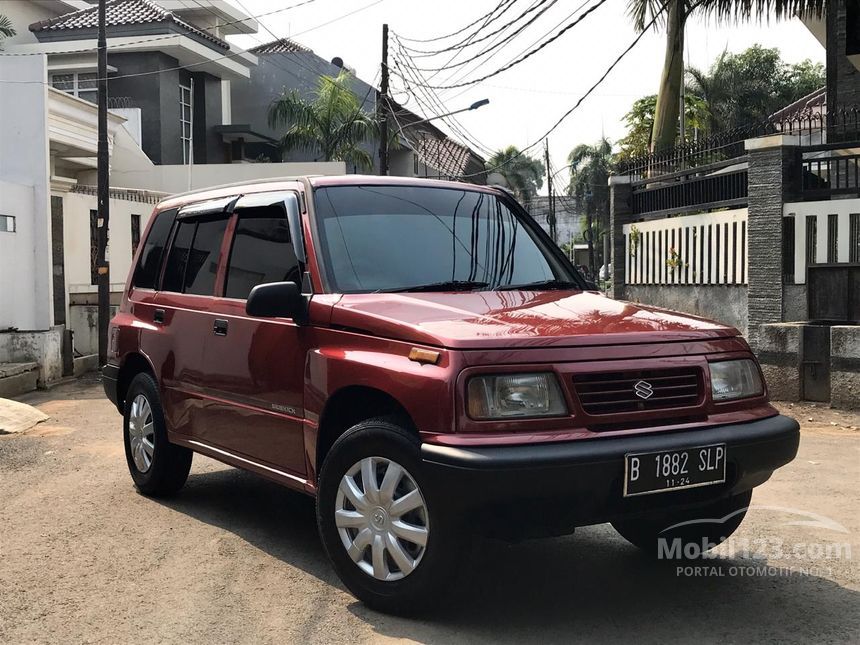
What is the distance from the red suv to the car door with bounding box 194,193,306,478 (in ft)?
0.04

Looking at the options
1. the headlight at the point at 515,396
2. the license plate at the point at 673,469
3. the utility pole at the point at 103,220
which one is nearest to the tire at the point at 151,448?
the headlight at the point at 515,396

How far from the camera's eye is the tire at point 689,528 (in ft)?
15.0

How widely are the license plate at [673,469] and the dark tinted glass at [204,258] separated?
9.55ft

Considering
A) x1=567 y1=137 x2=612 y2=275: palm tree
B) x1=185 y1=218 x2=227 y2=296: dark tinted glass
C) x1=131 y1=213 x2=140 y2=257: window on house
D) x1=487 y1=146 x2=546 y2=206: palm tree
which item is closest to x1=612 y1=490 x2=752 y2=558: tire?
x1=185 y1=218 x2=227 y2=296: dark tinted glass

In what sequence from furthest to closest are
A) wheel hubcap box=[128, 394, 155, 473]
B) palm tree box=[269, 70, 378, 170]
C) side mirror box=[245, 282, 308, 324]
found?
palm tree box=[269, 70, 378, 170] → wheel hubcap box=[128, 394, 155, 473] → side mirror box=[245, 282, 308, 324]

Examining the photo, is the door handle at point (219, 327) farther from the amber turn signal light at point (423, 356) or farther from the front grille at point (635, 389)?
the front grille at point (635, 389)

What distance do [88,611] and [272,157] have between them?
113ft

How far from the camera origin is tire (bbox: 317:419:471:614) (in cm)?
374

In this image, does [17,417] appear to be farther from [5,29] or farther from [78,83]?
[5,29]

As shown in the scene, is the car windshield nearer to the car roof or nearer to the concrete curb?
the car roof

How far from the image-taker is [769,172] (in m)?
10.1

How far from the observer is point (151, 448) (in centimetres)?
624

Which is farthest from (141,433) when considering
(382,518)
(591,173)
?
(591,173)

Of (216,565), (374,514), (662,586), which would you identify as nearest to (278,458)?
(216,565)
